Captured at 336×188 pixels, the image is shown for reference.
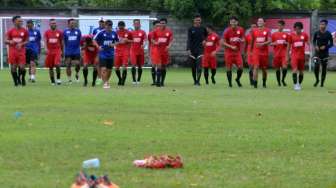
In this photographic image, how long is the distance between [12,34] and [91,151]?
1638 cm

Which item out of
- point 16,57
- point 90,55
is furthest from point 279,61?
point 16,57

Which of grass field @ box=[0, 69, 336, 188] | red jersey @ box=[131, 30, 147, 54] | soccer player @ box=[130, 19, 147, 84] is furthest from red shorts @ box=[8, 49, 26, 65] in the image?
grass field @ box=[0, 69, 336, 188]

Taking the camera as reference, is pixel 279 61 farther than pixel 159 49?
Yes

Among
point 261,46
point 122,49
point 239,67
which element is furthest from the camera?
point 122,49

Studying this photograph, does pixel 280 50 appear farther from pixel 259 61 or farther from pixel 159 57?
pixel 159 57

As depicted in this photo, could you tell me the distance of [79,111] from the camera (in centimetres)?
1700

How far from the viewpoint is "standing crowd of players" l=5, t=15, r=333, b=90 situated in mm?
26625

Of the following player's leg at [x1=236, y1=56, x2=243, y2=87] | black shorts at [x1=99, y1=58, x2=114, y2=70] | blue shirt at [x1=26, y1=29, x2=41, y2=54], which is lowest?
player's leg at [x1=236, y1=56, x2=243, y2=87]

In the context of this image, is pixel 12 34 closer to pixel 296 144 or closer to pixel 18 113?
pixel 18 113

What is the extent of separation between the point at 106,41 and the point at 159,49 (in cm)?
213

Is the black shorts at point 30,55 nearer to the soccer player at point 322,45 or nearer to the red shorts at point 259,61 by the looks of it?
the red shorts at point 259,61

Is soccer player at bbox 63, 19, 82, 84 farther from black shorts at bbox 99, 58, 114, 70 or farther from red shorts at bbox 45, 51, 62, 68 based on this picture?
black shorts at bbox 99, 58, 114, 70

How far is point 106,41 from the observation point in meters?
26.2

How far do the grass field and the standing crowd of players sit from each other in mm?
5225
